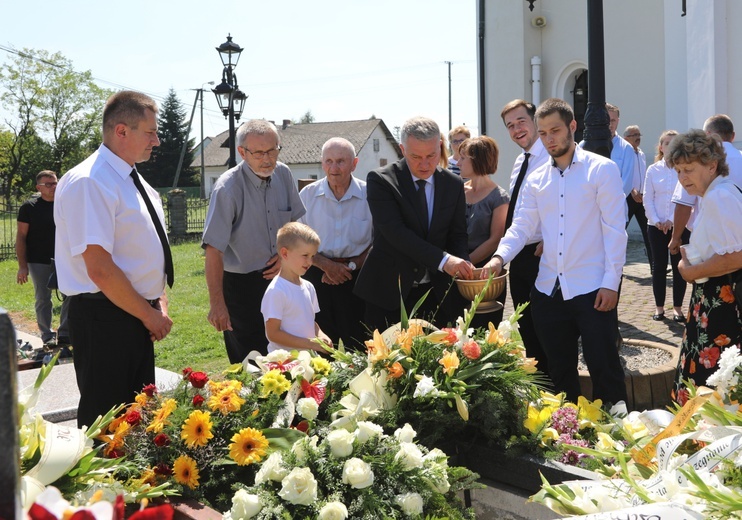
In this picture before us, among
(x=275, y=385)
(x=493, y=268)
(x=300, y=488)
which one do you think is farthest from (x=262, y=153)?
(x=300, y=488)

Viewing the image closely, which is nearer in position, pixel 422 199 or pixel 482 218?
pixel 422 199

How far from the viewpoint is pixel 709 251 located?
4.22 m

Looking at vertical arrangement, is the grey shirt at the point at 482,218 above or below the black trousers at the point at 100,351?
above

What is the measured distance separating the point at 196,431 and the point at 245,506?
1.61 feet

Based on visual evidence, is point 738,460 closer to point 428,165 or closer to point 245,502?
point 245,502

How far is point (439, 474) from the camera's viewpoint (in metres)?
2.28

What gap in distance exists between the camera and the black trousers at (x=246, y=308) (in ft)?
16.6

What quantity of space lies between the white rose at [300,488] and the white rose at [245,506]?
7 centimetres

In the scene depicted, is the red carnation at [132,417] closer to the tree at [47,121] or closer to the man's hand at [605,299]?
the man's hand at [605,299]

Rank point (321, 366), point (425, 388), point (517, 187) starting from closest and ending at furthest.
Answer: point (425, 388), point (321, 366), point (517, 187)

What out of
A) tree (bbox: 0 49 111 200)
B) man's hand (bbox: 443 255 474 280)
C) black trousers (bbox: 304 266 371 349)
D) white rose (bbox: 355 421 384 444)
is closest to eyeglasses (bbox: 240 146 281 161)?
black trousers (bbox: 304 266 371 349)

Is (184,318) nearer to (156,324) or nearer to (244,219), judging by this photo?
(244,219)

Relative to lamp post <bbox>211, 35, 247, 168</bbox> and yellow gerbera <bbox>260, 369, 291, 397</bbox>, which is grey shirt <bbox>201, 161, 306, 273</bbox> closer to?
yellow gerbera <bbox>260, 369, 291, 397</bbox>

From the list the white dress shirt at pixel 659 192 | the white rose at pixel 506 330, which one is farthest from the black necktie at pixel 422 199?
the white dress shirt at pixel 659 192
